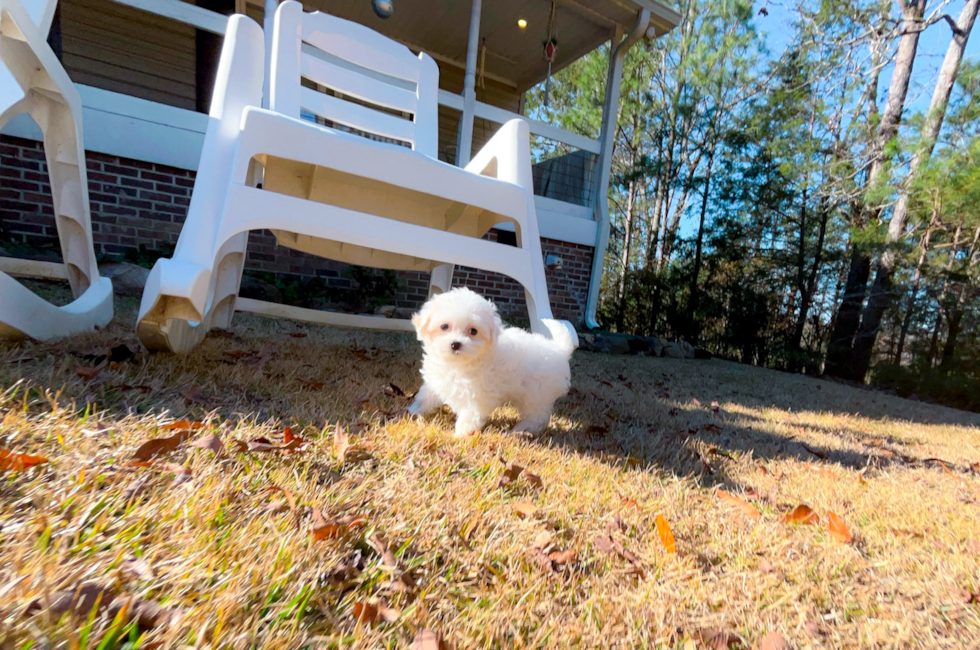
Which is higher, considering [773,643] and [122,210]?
[122,210]

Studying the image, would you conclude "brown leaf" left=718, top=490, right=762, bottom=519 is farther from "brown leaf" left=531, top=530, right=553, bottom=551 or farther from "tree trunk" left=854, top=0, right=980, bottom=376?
"tree trunk" left=854, top=0, right=980, bottom=376

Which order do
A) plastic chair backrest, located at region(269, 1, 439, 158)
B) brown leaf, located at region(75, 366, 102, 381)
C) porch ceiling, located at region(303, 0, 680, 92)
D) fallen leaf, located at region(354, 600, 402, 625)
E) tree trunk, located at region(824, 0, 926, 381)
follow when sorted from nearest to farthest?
fallen leaf, located at region(354, 600, 402, 625)
brown leaf, located at region(75, 366, 102, 381)
plastic chair backrest, located at region(269, 1, 439, 158)
porch ceiling, located at region(303, 0, 680, 92)
tree trunk, located at region(824, 0, 926, 381)

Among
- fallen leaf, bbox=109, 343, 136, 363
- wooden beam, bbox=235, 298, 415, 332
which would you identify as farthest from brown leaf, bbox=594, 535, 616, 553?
wooden beam, bbox=235, 298, 415, 332

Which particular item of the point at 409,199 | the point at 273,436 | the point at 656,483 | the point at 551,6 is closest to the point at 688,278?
the point at 551,6

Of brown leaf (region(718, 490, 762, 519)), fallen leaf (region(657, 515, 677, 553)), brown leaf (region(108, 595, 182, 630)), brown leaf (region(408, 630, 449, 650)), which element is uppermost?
brown leaf (region(108, 595, 182, 630))

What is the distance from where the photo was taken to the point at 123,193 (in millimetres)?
4461

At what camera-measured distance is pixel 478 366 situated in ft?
6.24

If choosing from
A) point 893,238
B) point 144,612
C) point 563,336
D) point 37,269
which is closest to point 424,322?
point 563,336

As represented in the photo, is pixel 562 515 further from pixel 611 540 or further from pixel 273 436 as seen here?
pixel 273 436

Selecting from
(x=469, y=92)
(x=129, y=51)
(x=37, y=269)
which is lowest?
(x=37, y=269)

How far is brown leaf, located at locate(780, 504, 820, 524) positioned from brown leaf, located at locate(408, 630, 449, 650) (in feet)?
3.83

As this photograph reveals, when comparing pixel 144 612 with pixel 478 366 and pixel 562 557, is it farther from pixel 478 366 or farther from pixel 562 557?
pixel 478 366

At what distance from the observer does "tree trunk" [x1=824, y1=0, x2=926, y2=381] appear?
22.9ft

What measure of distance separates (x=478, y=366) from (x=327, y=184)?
1246mm
